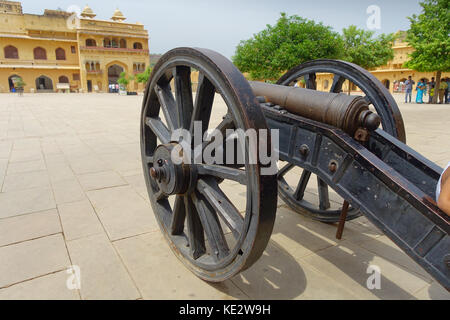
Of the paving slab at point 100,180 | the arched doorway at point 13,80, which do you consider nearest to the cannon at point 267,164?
the paving slab at point 100,180

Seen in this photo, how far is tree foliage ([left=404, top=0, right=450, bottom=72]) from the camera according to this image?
1764 cm

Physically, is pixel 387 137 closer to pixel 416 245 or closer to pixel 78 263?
pixel 416 245

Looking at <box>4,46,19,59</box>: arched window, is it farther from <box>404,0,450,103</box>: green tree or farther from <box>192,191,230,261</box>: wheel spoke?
<box>192,191,230,261</box>: wheel spoke

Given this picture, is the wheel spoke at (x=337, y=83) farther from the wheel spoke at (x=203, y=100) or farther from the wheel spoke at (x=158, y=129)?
the wheel spoke at (x=158, y=129)

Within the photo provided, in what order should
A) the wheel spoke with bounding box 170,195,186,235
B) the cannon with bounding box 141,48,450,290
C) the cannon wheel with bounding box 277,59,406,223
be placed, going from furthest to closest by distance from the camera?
the cannon wheel with bounding box 277,59,406,223 < the wheel spoke with bounding box 170,195,186,235 < the cannon with bounding box 141,48,450,290

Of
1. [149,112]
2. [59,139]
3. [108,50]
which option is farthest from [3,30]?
[149,112]

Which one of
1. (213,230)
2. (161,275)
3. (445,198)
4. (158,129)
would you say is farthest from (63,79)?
(445,198)

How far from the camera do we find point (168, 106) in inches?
88.4

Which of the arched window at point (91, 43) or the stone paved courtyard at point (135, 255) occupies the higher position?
the arched window at point (91, 43)

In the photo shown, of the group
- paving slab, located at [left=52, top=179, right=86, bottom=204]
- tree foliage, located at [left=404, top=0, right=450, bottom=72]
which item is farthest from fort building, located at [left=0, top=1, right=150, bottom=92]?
paving slab, located at [left=52, top=179, right=86, bottom=204]

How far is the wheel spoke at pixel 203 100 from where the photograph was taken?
1772mm

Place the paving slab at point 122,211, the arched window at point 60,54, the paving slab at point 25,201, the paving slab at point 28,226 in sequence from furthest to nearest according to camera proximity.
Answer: the arched window at point 60,54 → the paving slab at point 25,201 → the paving slab at point 122,211 → the paving slab at point 28,226

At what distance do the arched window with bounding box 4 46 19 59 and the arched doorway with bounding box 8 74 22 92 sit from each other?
9.83 feet

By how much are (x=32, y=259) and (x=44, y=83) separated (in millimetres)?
57803
